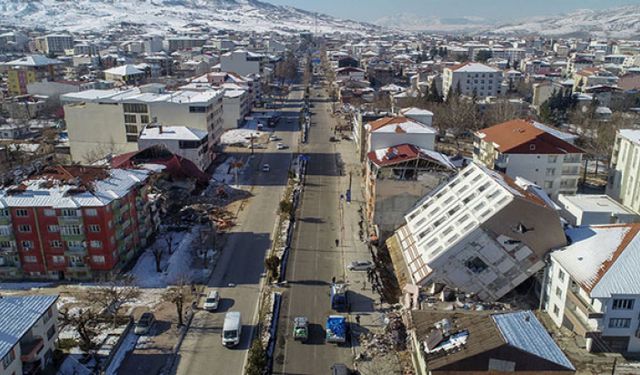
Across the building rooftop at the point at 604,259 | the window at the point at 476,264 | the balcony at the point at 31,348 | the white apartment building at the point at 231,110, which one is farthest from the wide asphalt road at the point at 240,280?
the white apartment building at the point at 231,110

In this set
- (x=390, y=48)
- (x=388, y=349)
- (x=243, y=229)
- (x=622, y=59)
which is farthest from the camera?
(x=390, y=48)

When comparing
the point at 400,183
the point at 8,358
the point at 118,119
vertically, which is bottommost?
the point at 8,358

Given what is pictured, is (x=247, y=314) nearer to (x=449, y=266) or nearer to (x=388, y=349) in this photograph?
(x=388, y=349)

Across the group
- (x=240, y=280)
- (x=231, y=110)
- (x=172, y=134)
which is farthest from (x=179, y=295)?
(x=231, y=110)

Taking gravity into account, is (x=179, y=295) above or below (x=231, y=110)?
below

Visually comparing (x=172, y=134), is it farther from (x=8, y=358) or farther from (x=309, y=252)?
(x=8, y=358)

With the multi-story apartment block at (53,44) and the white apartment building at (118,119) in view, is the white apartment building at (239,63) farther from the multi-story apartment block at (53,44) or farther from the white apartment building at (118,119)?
the multi-story apartment block at (53,44)

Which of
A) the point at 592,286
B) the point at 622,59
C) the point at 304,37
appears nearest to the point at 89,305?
the point at 592,286
